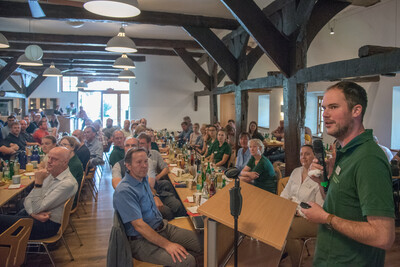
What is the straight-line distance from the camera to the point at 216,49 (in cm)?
696

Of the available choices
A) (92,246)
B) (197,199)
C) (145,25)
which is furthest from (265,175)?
(145,25)

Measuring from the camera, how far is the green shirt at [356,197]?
51.1 inches

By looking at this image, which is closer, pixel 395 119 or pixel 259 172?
pixel 259 172

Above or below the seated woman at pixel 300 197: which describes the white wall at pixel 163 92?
above

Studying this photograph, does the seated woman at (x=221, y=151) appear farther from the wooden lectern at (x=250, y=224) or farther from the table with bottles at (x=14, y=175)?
the wooden lectern at (x=250, y=224)

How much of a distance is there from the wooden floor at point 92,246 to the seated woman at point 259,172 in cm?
95

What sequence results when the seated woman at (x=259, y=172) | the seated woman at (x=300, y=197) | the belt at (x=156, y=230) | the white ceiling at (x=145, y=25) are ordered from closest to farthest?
the belt at (x=156, y=230), the seated woman at (x=300, y=197), the seated woman at (x=259, y=172), the white ceiling at (x=145, y=25)

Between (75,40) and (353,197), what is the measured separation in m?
9.10

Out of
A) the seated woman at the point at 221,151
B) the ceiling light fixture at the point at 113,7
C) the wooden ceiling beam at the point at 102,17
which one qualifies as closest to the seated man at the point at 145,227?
the ceiling light fixture at the point at 113,7

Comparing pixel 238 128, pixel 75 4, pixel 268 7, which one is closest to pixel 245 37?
pixel 268 7

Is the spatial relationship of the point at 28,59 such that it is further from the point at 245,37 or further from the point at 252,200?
the point at 252,200

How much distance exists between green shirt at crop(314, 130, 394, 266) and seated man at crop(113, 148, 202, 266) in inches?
55.5

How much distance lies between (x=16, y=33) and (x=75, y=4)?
13.4 ft

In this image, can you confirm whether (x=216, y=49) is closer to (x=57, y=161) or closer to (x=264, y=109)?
(x=57, y=161)
